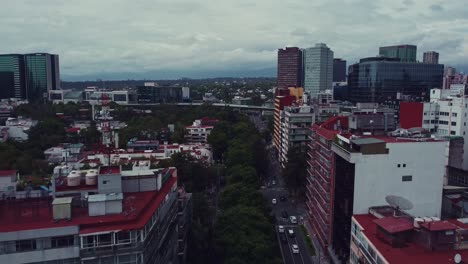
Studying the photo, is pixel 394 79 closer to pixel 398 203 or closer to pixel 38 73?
pixel 398 203

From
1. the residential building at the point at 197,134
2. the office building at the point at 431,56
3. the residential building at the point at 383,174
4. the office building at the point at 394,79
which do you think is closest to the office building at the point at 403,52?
the office building at the point at 431,56

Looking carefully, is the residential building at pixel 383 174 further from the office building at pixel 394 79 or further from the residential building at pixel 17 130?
the residential building at pixel 17 130

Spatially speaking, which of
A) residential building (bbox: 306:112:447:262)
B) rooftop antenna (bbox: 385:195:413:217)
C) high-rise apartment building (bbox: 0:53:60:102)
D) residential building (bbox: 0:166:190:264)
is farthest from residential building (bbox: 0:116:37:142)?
rooftop antenna (bbox: 385:195:413:217)

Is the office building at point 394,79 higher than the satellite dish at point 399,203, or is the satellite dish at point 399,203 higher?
the office building at point 394,79

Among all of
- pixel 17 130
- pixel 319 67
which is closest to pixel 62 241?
pixel 17 130

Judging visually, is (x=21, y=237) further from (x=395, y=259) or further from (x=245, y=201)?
(x=245, y=201)

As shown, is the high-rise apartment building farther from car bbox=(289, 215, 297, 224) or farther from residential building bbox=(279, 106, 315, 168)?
car bbox=(289, 215, 297, 224)

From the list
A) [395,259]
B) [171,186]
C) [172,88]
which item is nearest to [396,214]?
[395,259]
